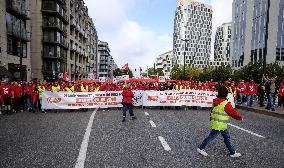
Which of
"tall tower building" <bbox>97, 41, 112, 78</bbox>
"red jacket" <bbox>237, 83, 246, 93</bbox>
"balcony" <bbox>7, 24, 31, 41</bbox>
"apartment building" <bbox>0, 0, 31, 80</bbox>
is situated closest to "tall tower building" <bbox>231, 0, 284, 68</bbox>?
"red jacket" <bbox>237, 83, 246, 93</bbox>

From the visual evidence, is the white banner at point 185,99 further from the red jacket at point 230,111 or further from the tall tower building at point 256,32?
the tall tower building at point 256,32

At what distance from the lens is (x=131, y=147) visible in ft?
26.7

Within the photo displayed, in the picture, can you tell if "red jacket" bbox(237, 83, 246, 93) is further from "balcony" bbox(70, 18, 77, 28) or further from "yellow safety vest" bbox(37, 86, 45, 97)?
"balcony" bbox(70, 18, 77, 28)

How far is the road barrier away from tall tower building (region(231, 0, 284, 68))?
26.0 meters

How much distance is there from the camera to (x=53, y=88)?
19844 mm

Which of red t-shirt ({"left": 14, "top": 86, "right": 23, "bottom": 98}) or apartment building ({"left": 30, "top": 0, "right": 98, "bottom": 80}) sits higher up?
apartment building ({"left": 30, "top": 0, "right": 98, "bottom": 80})

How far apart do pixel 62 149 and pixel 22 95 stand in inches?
487

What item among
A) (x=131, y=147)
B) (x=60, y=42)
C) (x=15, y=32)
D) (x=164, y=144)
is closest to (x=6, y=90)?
(x=131, y=147)

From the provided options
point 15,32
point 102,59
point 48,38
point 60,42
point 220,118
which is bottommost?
point 220,118

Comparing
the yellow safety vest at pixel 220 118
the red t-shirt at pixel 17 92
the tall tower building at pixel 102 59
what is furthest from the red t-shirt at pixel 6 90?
the tall tower building at pixel 102 59

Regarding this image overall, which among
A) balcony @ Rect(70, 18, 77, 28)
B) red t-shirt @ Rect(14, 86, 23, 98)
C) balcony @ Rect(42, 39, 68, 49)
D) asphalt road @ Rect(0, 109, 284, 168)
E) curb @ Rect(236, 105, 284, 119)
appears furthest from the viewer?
balcony @ Rect(70, 18, 77, 28)

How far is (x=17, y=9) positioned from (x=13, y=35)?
3.36 metres

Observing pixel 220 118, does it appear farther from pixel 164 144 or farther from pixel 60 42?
pixel 60 42

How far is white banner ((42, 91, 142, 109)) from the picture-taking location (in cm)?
1869
